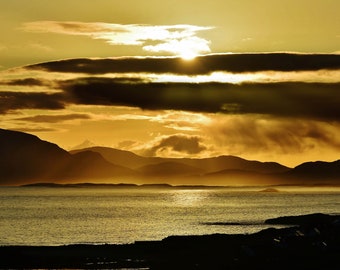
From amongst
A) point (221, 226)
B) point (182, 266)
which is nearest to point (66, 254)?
point (182, 266)

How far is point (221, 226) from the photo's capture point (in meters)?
145

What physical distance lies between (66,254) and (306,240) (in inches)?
794

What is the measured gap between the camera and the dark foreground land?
240ft

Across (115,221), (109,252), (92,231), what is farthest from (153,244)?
(115,221)

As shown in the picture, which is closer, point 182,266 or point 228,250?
point 182,266

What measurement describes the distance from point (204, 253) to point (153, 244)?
32.5 feet

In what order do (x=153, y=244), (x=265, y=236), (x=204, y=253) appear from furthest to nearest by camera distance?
(x=265, y=236) → (x=153, y=244) → (x=204, y=253)

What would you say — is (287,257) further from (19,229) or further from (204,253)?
(19,229)

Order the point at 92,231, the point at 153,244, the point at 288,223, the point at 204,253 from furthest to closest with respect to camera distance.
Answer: the point at 288,223
the point at 92,231
the point at 153,244
the point at 204,253

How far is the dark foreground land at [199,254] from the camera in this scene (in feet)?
240

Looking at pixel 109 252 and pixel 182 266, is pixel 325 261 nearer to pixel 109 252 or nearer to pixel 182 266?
pixel 182 266

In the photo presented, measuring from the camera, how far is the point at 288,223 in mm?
144125

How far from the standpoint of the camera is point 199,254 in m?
81.6

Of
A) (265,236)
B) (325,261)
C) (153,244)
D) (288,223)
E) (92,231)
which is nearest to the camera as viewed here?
(325,261)
